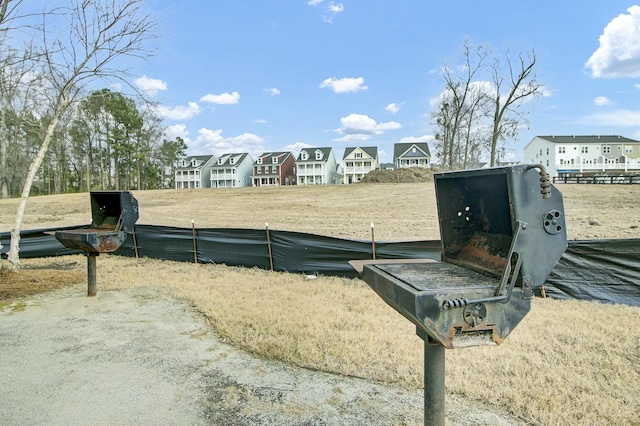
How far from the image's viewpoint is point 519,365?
133 inches

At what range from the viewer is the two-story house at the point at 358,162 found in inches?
2195

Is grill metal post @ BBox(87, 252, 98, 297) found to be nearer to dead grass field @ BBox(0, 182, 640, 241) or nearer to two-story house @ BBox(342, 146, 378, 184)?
dead grass field @ BBox(0, 182, 640, 241)

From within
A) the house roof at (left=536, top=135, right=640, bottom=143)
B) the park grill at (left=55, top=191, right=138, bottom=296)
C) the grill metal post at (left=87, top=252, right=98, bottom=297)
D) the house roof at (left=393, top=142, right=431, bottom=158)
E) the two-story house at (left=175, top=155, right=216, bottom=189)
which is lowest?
the grill metal post at (left=87, top=252, right=98, bottom=297)

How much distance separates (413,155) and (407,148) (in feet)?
5.49

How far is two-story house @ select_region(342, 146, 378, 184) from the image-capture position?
2195 inches

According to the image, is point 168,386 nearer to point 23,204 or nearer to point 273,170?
point 23,204

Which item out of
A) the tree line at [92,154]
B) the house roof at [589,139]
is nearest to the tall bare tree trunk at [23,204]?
the tree line at [92,154]

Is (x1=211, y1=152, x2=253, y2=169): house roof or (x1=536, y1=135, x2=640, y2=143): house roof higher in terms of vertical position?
(x1=536, y1=135, x2=640, y2=143): house roof

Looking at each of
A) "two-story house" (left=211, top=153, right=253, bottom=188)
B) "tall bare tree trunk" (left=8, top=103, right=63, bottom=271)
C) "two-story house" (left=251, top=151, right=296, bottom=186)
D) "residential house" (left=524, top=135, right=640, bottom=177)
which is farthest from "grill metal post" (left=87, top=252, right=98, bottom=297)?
"residential house" (left=524, top=135, right=640, bottom=177)

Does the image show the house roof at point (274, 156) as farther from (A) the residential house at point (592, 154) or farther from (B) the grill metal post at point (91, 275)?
(B) the grill metal post at point (91, 275)

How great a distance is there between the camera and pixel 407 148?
56.3m

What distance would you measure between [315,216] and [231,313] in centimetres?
1279

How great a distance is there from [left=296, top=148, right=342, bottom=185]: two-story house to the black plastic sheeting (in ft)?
146

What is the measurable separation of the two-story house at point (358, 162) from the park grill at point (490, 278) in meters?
54.1
